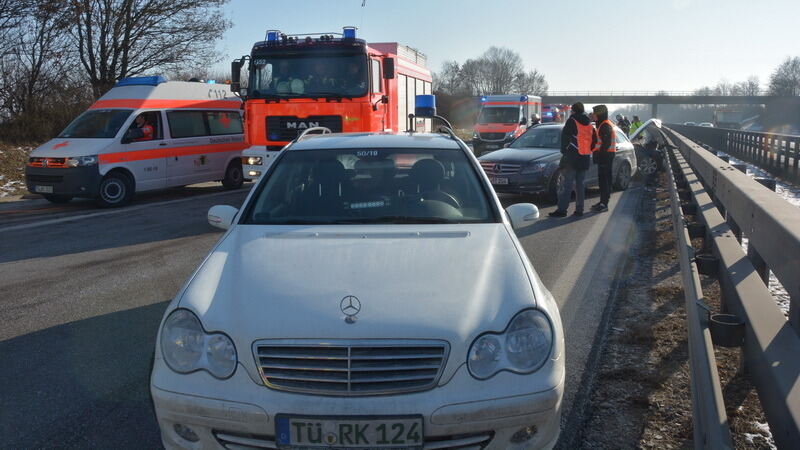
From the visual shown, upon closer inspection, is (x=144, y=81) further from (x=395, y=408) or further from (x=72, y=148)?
(x=395, y=408)

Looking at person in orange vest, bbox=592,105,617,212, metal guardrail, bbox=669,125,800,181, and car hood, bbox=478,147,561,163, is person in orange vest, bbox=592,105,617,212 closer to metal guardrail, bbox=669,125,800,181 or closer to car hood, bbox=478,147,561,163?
car hood, bbox=478,147,561,163

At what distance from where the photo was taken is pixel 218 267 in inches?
140

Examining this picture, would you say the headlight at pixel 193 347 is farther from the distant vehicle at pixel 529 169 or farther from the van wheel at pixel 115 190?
the van wheel at pixel 115 190

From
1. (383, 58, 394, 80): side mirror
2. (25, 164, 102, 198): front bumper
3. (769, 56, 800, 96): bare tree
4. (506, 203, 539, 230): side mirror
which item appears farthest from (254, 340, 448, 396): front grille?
(769, 56, 800, 96): bare tree

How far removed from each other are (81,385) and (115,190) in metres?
10.5

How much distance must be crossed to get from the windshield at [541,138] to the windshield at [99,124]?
8.07 metres

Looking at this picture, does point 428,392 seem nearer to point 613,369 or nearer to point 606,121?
point 613,369

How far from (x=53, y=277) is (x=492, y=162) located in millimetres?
8244

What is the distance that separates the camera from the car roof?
494 cm

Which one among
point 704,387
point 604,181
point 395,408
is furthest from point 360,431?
point 604,181

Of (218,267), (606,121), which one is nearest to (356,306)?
(218,267)

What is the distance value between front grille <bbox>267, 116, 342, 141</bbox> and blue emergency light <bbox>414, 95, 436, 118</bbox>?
348 centimetres

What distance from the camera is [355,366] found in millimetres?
2881

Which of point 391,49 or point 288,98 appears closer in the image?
point 288,98
